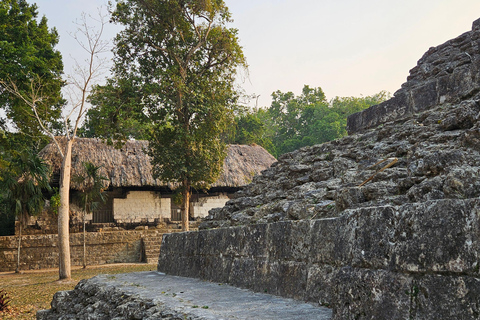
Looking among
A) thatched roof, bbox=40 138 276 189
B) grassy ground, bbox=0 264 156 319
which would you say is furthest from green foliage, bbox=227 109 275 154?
grassy ground, bbox=0 264 156 319

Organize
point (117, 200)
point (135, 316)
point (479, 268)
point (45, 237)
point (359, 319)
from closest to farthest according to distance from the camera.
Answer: point (479, 268)
point (359, 319)
point (135, 316)
point (45, 237)
point (117, 200)

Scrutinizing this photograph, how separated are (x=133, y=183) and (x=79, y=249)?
11.8 feet

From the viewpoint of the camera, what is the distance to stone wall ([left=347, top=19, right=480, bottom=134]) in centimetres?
601

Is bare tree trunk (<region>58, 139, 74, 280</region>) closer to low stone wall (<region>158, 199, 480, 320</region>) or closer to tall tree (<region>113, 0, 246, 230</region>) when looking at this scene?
tall tree (<region>113, 0, 246, 230</region>)

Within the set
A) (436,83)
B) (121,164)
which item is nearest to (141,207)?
(121,164)

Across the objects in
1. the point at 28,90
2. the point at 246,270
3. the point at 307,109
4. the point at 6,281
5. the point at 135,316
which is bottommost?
the point at 6,281

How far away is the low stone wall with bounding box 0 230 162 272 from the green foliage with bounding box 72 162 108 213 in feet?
4.11

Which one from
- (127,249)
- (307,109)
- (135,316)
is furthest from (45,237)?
(307,109)

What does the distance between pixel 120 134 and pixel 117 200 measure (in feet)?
19.8

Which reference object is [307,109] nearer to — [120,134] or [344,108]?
[344,108]

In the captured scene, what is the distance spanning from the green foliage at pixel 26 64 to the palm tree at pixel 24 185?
1.40 m

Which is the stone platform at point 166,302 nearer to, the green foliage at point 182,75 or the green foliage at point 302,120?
the green foliage at point 182,75

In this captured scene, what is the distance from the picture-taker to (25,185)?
16.6 m

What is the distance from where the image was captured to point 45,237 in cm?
1773
